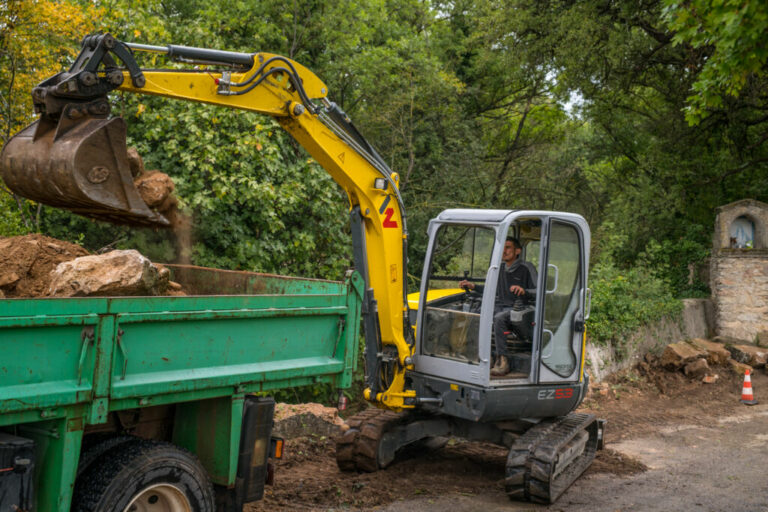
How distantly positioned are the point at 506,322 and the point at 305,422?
8.47 feet

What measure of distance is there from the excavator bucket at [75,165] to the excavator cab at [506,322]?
2.96 m

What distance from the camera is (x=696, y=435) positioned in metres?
9.30

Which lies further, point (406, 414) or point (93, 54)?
point (406, 414)

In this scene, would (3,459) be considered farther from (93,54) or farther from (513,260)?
(513,260)

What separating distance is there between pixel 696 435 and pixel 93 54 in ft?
27.8

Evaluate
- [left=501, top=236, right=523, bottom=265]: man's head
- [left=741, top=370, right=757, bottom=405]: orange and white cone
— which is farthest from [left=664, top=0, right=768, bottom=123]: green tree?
[left=741, top=370, right=757, bottom=405]: orange and white cone

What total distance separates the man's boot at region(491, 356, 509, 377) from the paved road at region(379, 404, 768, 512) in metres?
1.11

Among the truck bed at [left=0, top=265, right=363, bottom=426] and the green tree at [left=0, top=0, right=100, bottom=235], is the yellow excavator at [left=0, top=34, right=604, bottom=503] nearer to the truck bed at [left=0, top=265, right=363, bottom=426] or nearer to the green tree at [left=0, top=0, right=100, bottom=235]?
the truck bed at [left=0, top=265, right=363, bottom=426]

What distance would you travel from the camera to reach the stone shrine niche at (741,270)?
15.4 meters

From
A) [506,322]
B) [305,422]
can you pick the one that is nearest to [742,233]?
[506,322]

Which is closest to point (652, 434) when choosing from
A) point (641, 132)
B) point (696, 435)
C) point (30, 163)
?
point (696, 435)

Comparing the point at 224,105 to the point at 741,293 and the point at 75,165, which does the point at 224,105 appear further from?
the point at 741,293

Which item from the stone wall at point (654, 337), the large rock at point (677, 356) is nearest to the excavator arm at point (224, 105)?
the stone wall at point (654, 337)

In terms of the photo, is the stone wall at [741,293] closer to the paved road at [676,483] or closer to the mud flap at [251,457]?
the paved road at [676,483]
